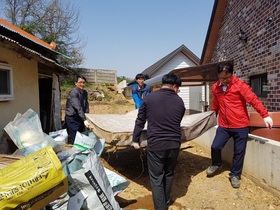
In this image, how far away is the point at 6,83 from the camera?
4500 mm

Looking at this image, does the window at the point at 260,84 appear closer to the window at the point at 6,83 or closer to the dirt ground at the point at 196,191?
the dirt ground at the point at 196,191

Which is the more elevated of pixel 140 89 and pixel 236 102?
pixel 140 89

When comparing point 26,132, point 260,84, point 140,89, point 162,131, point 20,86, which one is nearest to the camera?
point 162,131

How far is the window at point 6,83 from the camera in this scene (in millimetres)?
4312

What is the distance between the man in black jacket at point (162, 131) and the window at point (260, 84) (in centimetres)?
353

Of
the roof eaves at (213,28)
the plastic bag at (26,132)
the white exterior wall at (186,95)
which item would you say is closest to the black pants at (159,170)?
the plastic bag at (26,132)

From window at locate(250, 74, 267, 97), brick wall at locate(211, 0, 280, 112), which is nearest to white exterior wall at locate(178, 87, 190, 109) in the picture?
brick wall at locate(211, 0, 280, 112)

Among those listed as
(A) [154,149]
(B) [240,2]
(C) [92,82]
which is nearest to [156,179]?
(A) [154,149]

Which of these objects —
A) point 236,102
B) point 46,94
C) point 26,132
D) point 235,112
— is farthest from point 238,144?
point 46,94

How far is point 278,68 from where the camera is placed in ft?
15.7

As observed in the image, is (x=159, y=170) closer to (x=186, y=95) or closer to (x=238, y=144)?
(x=238, y=144)

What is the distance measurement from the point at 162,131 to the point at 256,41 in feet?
13.7

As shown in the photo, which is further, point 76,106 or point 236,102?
point 76,106

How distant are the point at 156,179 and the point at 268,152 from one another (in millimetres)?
1586
